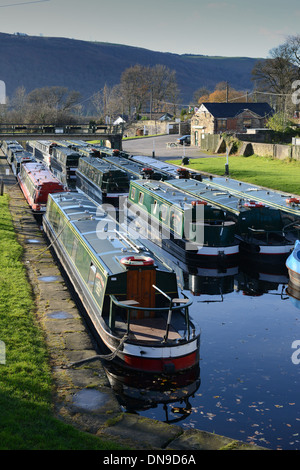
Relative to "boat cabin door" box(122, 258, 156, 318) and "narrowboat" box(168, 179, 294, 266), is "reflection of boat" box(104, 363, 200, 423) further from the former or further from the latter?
"narrowboat" box(168, 179, 294, 266)

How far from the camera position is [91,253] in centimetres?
1994

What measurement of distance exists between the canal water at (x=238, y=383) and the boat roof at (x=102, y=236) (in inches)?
132

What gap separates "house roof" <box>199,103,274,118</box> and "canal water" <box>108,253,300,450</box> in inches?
2533

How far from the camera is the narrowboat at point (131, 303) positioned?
1544 centimetres

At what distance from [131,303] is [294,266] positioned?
1168cm

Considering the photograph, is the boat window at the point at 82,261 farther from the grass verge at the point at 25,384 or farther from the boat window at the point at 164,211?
the boat window at the point at 164,211

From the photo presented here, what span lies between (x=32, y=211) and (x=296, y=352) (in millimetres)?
21782

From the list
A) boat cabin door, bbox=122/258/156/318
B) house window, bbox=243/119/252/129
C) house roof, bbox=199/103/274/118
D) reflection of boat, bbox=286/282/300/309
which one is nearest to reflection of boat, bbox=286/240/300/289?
reflection of boat, bbox=286/282/300/309

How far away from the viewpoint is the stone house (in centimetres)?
8356

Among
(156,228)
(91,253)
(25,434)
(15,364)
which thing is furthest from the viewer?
(156,228)

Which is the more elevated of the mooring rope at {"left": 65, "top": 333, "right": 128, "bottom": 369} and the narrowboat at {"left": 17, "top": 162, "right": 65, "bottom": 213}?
the narrowboat at {"left": 17, "top": 162, "right": 65, "bottom": 213}

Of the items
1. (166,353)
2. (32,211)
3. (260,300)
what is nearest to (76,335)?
(166,353)

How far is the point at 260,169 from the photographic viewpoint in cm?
5791

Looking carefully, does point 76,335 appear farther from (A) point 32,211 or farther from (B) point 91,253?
(A) point 32,211
